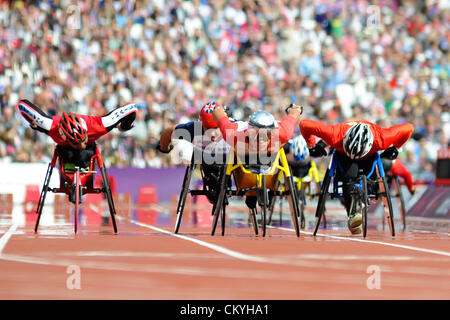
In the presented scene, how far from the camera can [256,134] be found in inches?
530

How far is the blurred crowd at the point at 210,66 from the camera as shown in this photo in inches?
1102

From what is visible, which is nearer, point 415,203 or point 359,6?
point 415,203

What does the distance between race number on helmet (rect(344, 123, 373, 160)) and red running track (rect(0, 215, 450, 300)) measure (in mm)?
1221

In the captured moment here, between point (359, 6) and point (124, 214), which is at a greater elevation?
point (359, 6)

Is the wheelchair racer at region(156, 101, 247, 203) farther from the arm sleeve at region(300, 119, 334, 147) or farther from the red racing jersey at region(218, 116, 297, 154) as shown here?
the arm sleeve at region(300, 119, 334, 147)

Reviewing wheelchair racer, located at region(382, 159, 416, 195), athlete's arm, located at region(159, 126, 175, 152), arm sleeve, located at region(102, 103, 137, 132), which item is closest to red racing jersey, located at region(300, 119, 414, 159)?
athlete's arm, located at region(159, 126, 175, 152)

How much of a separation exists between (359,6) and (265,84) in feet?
22.2

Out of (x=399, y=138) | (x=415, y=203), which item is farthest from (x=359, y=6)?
(x=399, y=138)

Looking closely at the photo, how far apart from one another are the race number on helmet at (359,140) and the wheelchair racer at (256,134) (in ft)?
2.72

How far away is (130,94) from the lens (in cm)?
2866

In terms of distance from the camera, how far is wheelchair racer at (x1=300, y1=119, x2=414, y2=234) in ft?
44.8

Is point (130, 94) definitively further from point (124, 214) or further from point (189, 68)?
point (124, 214)

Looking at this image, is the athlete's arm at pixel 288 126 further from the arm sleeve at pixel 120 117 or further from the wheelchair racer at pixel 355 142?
the arm sleeve at pixel 120 117

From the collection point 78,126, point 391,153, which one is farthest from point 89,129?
point 391,153
